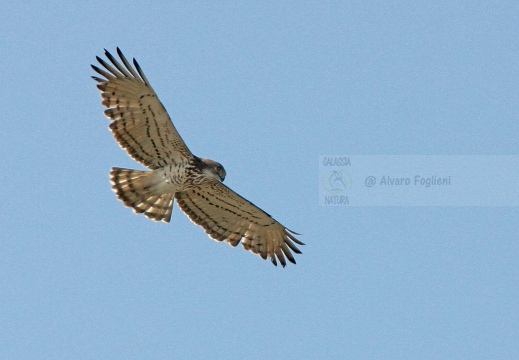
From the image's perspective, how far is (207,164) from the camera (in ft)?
65.1

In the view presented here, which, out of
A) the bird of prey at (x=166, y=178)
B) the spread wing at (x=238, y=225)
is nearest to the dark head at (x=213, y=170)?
the bird of prey at (x=166, y=178)

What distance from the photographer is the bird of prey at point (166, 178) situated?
1912 cm

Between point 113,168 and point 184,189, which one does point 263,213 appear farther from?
point 113,168

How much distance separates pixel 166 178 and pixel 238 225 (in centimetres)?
176

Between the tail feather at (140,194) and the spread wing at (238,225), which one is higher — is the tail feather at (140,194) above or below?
below

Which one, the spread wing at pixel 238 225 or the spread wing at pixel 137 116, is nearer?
the spread wing at pixel 137 116

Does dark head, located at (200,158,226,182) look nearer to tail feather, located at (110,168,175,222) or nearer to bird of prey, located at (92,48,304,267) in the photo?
bird of prey, located at (92,48,304,267)

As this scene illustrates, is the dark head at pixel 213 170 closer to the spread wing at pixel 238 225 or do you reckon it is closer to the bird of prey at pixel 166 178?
the bird of prey at pixel 166 178

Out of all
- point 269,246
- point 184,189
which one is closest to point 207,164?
point 184,189

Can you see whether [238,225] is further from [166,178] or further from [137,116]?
[137,116]

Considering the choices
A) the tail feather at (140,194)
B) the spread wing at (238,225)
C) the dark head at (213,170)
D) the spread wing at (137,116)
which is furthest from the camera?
the spread wing at (238,225)

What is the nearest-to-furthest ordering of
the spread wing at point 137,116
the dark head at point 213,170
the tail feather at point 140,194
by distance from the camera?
the spread wing at point 137,116 → the dark head at point 213,170 → the tail feather at point 140,194

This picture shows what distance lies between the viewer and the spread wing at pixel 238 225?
20703 mm

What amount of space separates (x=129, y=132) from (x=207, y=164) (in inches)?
54.6
